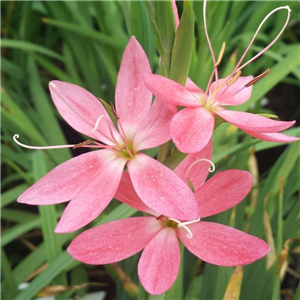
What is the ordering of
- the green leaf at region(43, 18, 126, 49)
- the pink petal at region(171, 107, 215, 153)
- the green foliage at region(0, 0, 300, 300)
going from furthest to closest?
the green leaf at region(43, 18, 126, 49)
the green foliage at region(0, 0, 300, 300)
the pink petal at region(171, 107, 215, 153)

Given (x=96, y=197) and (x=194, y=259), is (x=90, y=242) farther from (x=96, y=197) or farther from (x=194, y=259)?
(x=194, y=259)

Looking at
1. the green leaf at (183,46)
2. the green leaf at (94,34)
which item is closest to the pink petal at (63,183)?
the green leaf at (183,46)

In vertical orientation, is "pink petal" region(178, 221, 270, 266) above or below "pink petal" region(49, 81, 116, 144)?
below

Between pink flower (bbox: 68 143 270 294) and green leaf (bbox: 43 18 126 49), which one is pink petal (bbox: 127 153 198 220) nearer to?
pink flower (bbox: 68 143 270 294)

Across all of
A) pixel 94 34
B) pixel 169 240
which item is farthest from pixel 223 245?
pixel 94 34

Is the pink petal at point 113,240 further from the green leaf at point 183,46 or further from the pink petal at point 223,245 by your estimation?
the green leaf at point 183,46

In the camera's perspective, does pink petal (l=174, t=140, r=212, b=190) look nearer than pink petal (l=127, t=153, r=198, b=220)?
No

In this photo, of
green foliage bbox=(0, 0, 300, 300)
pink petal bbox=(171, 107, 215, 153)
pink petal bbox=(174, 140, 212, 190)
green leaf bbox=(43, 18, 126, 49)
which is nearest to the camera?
pink petal bbox=(171, 107, 215, 153)

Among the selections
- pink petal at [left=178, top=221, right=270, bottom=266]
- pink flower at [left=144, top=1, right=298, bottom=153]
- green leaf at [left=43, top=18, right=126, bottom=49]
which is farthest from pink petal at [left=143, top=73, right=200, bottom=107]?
green leaf at [left=43, top=18, right=126, bottom=49]
